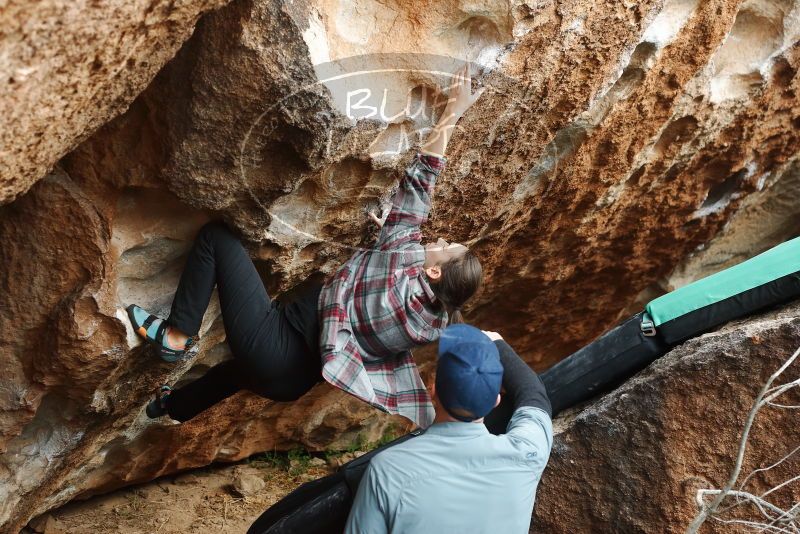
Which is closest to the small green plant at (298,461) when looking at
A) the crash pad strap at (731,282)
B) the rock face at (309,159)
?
the rock face at (309,159)

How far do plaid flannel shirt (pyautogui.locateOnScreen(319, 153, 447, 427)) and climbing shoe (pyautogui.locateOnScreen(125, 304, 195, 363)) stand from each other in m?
0.50

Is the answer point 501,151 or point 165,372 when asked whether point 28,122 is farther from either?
point 501,151

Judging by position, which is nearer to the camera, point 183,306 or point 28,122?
point 28,122

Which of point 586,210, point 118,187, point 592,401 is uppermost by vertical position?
point 118,187

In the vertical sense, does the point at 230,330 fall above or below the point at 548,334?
above

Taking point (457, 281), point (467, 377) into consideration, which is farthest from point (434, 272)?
point (467, 377)

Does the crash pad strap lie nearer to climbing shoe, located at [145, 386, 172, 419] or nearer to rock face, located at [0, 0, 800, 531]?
rock face, located at [0, 0, 800, 531]

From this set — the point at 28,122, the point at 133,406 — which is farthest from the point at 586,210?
the point at 28,122

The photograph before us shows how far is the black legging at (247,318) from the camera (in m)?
2.80

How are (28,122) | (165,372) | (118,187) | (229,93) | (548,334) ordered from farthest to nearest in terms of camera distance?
(548,334)
(165,372)
(118,187)
(229,93)
(28,122)

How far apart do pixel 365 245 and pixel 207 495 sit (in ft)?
Answer: 6.56

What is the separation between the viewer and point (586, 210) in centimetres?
414

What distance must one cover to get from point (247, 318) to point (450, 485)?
3.06 ft

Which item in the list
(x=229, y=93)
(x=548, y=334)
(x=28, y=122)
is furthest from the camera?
(x=548, y=334)
